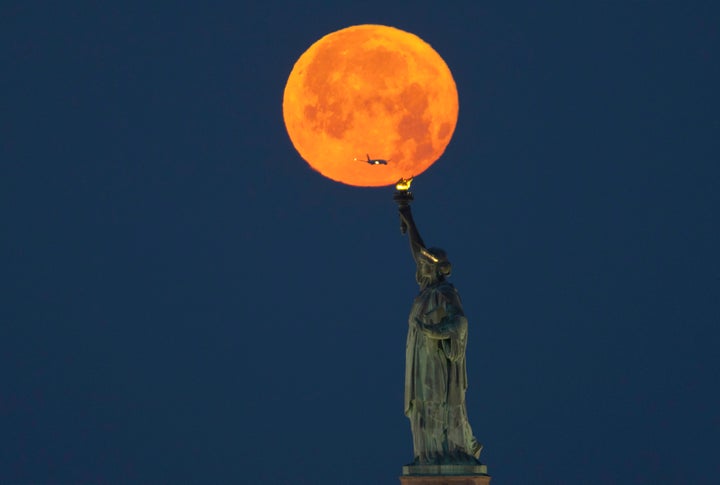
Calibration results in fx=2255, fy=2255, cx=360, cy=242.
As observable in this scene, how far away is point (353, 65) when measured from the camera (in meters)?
32.9

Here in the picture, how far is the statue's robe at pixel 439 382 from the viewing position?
110 ft

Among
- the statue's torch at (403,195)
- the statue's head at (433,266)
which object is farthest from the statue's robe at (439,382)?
the statue's torch at (403,195)

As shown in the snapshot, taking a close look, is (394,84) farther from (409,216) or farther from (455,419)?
(455,419)

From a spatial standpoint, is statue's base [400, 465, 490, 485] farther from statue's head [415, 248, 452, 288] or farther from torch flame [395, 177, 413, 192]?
torch flame [395, 177, 413, 192]

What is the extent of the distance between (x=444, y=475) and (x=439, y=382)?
1.44m

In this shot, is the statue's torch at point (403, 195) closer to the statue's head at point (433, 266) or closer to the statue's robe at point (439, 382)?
the statue's head at point (433, 266)

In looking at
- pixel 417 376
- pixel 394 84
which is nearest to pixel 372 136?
pixel 394 84

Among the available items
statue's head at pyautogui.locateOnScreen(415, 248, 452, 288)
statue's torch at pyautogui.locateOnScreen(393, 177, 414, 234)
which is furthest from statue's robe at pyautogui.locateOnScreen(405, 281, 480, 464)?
statue's torch at pyautogui.locateOnScreen(393, 177, 414, 234)

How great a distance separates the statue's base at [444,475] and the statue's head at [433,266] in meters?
2.79

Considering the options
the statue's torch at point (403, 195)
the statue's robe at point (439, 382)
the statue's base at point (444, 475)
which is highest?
the statue's torch at point (403, 195)

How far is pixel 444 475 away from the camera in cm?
3309

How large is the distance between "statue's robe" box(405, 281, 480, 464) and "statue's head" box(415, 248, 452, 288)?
0.16 metres

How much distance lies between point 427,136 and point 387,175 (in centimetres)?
86

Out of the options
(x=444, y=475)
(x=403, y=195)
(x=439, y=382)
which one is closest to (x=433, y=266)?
(x=403, y=195)
